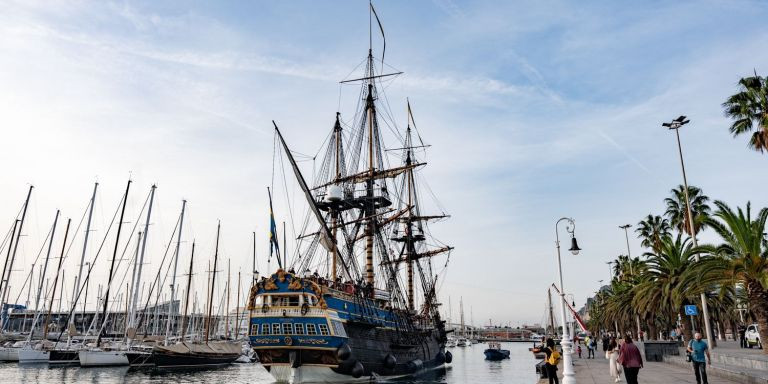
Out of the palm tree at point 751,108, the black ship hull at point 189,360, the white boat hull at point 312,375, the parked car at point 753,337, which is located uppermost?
the palm tree at point 751,108

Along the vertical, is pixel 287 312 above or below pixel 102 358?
above

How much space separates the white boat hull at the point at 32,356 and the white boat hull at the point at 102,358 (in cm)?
631

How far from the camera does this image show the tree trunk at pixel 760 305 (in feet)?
72.4

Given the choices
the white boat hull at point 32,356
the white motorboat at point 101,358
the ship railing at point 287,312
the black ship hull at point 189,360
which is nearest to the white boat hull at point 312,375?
the ship railing at point 287,312

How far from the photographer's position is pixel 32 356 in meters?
52.8

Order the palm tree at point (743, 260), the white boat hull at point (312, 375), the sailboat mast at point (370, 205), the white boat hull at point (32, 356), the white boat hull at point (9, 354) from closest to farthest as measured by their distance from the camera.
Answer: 1. the palm tree at point (743, 260)
2. the white boat hull at point (312, 375)
3. the sailboat mast at point (370, 205)
4. the white boat hull at point (32, 356)
5. the white boat hull at point (9, 354)

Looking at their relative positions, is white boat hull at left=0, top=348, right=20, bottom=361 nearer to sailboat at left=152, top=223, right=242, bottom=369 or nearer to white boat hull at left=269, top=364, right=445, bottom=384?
sailboat at left=152, top=223, right=242, bottom=369

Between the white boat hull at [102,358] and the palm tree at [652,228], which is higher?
the palm tree at [652,228]

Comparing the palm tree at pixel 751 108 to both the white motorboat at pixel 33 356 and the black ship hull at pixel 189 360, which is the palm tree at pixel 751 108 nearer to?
the black ship hull at pixel 189 360

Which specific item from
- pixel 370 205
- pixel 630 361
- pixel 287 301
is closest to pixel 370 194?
pixel 370 205

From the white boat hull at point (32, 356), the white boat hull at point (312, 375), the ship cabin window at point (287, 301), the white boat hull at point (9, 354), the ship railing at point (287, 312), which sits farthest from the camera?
the white boat hull at point (9, 354)

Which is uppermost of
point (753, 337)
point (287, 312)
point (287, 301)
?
point (287, 301)

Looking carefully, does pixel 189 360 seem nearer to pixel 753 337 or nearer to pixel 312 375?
pixel 312 375

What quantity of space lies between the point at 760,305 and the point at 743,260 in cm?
221
